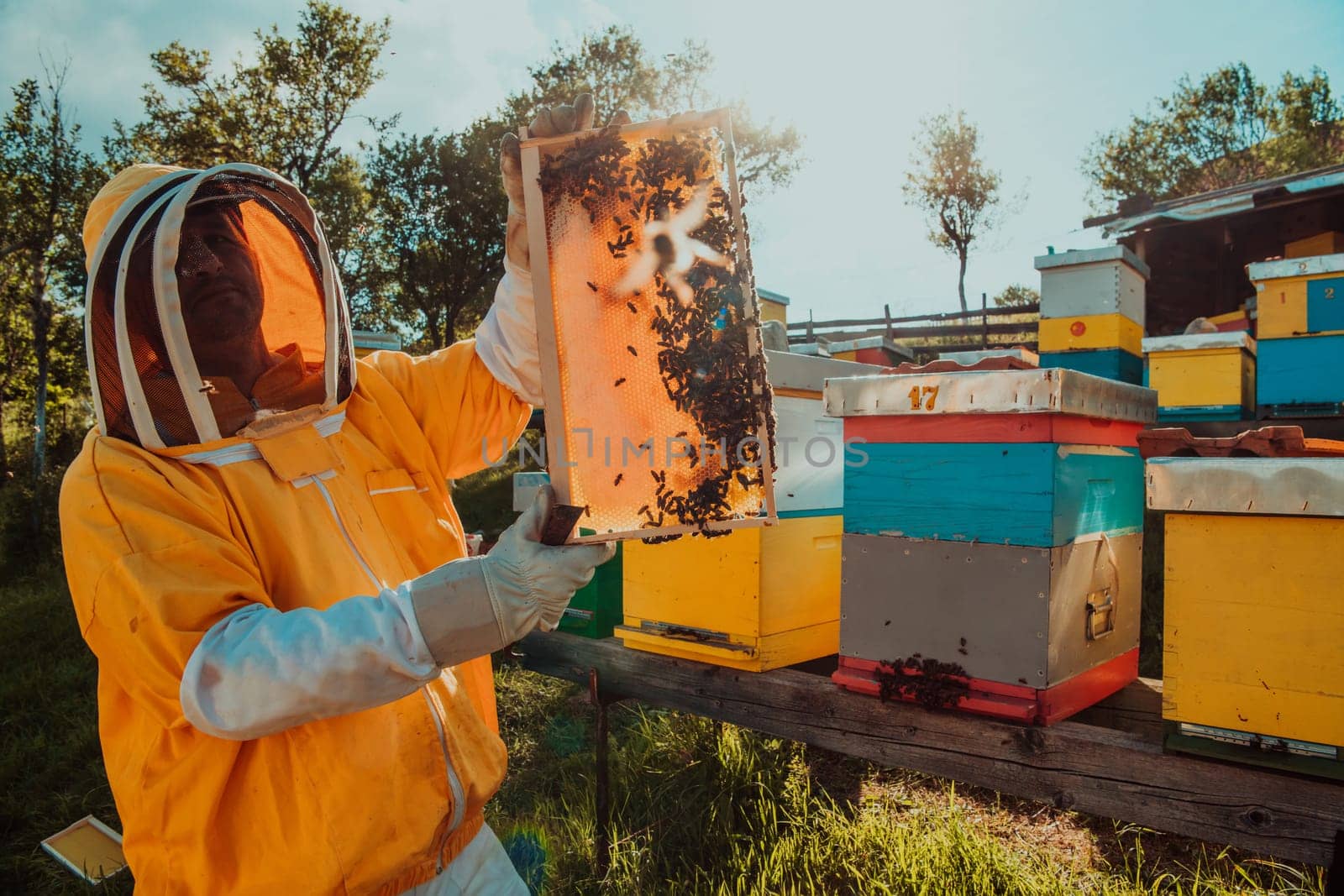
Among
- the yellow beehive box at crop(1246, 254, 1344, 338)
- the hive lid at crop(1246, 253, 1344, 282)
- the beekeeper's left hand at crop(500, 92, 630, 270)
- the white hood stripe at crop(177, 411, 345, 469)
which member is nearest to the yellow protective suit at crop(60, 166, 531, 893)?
the white hood stripe at crop(177, 411, 345, 469)

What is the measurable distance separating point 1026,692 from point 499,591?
59.9 inches

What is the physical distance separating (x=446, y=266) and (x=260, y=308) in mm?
16083

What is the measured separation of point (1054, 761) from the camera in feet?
6.81

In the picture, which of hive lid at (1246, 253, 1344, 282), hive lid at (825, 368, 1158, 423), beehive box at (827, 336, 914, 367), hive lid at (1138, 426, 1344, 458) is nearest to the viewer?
hive lid at (1138, 426, 1344, 458)

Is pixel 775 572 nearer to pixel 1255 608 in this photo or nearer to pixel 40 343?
pixel 1255 608

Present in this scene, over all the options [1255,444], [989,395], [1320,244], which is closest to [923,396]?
[989,395]

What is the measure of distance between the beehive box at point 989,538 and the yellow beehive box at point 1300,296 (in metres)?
4.26

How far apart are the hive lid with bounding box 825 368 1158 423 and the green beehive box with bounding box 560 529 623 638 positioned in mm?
1852

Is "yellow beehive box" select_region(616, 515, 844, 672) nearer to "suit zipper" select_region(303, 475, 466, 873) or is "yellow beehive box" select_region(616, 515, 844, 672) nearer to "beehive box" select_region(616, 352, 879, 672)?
"beehive box" select_region(616, 352, 879, 672)

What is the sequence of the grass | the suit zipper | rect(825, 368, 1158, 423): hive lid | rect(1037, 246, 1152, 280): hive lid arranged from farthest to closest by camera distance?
rect(1037, 246, 1152, 280): hive lid
the grass
rect(825, 368, 1158, 423): hive lid
the suit zipper

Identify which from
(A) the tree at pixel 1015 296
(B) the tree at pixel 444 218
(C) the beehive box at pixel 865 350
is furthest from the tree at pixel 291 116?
(A) the tree at pixel 1015 296

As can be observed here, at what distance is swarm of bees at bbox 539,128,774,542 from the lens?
1573mm

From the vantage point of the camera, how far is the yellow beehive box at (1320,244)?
10.8 metres

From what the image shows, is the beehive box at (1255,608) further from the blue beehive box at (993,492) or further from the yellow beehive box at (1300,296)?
the yellow beehive box at (1300,296)
